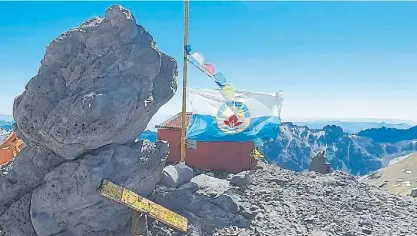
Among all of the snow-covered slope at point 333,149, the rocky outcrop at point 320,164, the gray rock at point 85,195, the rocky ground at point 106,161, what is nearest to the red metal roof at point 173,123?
the rocky ground at point 106,161

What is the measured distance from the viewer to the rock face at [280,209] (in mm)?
20188

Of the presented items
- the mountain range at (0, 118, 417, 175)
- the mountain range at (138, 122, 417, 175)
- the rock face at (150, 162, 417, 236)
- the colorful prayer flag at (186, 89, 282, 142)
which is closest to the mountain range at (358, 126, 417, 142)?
the mountain range at (0, 118, 417, 175)

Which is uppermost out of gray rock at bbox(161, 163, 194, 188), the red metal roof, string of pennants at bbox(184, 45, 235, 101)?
string of pennants at bbox(184, 45, 235, 101)

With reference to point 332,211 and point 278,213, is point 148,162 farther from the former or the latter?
point 332,211

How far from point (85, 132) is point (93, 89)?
78.0 inches

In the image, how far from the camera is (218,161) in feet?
88.7

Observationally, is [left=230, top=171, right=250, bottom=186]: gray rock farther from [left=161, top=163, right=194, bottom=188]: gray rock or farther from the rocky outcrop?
the rocky outcrop

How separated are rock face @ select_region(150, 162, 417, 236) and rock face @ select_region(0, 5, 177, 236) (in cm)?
239

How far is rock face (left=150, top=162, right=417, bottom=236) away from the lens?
66.2 ft

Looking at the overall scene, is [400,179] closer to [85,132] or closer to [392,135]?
[85,132]

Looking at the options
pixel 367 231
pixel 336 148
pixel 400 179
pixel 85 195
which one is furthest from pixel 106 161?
pixel 336 148

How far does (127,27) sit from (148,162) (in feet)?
20.1

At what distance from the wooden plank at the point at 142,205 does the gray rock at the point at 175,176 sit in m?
2.08

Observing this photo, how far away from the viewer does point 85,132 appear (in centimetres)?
1812
